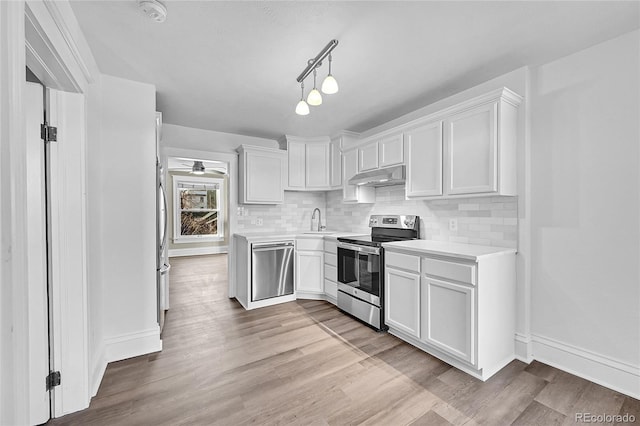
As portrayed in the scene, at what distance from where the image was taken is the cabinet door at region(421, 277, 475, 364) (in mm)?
2004

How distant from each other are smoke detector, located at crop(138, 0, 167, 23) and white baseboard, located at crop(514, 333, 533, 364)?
3421 mm

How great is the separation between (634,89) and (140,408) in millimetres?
3812

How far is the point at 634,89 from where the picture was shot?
1816 mm

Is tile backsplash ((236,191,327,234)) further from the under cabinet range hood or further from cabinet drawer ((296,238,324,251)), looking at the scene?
the under cabinet range hood

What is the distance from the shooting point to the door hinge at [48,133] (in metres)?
1.60

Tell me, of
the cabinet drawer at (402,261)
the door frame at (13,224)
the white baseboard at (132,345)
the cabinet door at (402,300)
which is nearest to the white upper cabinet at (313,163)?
the cabinet drawer at (402,261)

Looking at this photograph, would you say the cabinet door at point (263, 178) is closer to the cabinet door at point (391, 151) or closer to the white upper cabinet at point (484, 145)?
the cabinet door at point (391, 151)

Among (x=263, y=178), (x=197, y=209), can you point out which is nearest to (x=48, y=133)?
(x=263, y=178)

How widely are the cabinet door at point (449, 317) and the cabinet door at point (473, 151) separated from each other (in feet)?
2.78

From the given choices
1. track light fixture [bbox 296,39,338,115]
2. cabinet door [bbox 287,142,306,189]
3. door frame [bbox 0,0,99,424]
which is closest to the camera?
door frame [bbox 0,0,99,424]

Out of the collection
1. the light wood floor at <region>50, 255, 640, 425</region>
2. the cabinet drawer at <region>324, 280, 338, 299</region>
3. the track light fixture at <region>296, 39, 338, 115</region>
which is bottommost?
the light wood floor at <region>50, 255, 640, 425</region>

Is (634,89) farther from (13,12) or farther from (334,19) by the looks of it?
(13,12)

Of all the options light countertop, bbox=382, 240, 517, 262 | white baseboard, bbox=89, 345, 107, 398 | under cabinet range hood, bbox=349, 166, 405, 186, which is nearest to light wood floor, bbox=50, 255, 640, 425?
white baseboard, bbox=89, 345, 107, 398

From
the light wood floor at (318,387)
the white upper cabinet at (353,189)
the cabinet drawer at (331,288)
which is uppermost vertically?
the white upper cabinet at (353,189)
